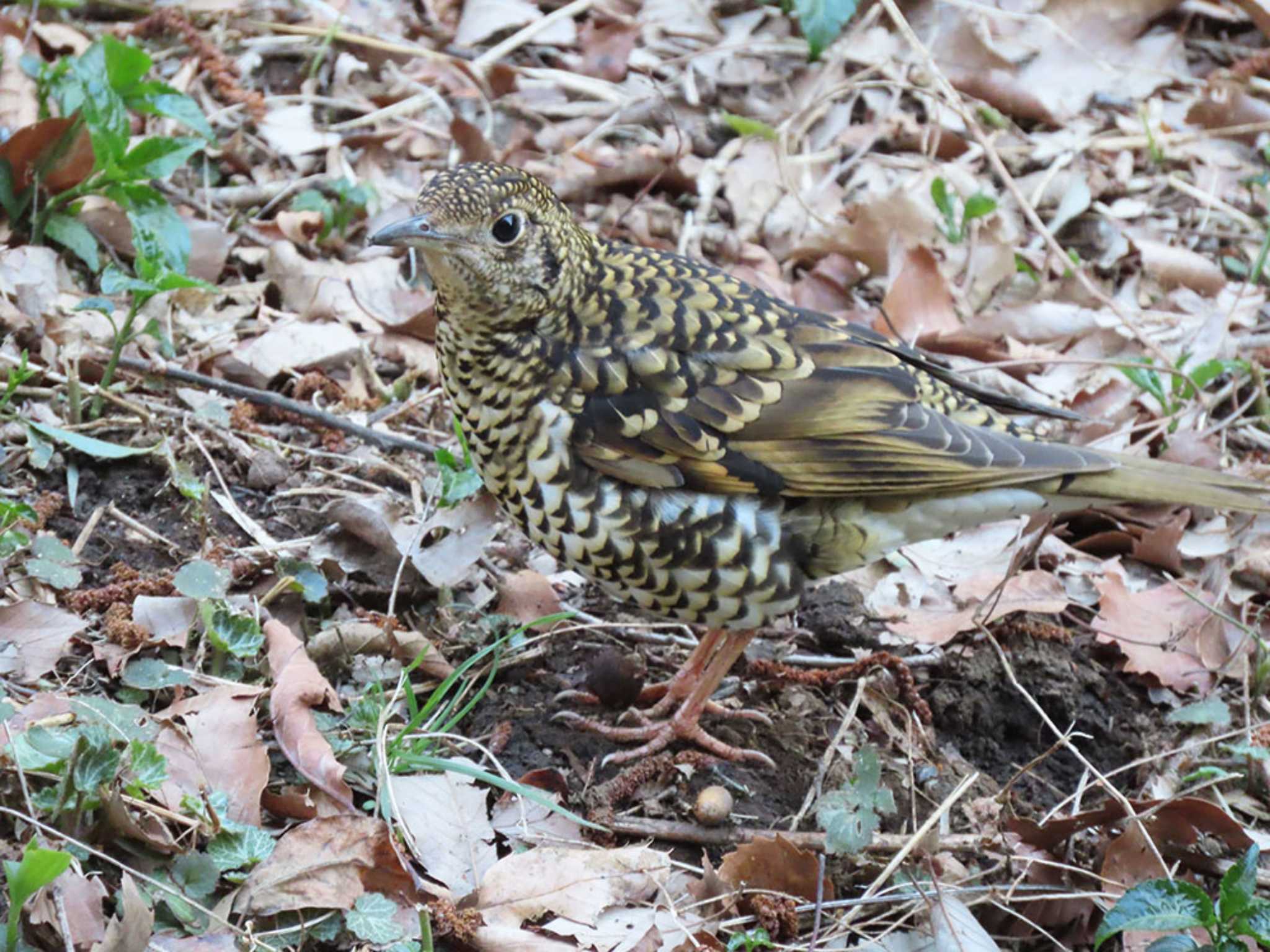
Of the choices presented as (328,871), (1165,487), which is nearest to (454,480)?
(328,871)

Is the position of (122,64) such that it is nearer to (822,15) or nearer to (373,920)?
(822,15)

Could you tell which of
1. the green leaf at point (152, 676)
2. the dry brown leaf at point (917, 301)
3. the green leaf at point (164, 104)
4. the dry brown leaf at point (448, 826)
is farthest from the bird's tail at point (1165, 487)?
the green leaf at point (164, 104)

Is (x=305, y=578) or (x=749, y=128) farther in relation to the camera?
(x=749, y=128)

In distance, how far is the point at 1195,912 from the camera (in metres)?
3.30

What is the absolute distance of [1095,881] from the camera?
151 inches

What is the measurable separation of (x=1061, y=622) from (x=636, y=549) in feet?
5.59

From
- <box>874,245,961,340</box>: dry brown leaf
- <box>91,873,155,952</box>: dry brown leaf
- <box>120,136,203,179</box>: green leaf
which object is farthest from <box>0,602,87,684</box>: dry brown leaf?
<box>874,245,961,340</box>: dry brown leaf

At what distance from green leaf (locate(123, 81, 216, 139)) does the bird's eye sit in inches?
68.8

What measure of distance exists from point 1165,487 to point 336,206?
334 cm

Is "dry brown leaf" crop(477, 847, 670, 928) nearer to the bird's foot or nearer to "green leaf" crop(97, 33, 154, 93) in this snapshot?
the bird's foot

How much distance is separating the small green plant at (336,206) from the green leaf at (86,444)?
159 cm

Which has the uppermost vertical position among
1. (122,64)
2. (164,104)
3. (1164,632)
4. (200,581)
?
(122,64)

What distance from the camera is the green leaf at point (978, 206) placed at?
612 centimetres

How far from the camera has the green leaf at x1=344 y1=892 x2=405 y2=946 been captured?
125 inches
